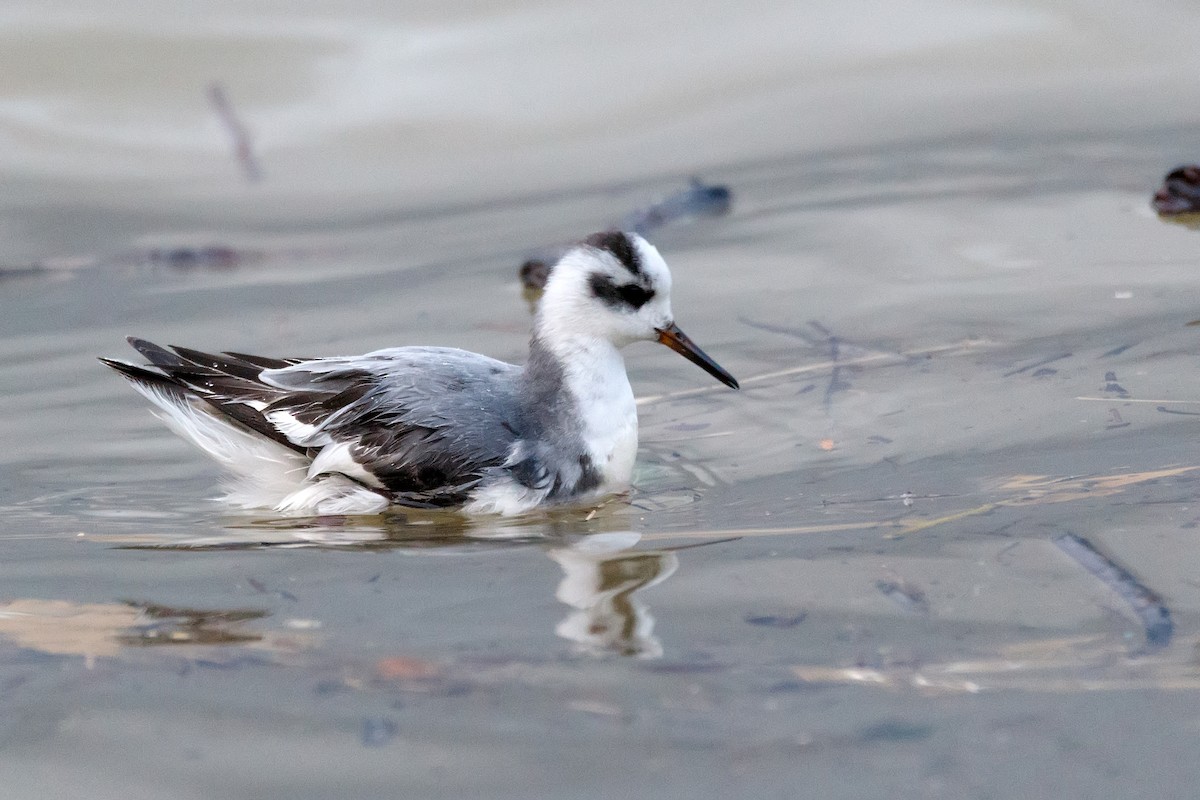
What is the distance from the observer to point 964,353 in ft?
19.1

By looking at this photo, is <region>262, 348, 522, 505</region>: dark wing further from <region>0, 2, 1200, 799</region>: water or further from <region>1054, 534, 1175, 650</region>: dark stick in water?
<region>1054, 534, 1175, 650</region>: dark stick in water

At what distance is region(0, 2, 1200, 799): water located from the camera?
131 inches

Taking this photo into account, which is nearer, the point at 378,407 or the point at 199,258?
the point at 378,407

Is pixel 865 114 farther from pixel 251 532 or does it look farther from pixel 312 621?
pixel 312 621

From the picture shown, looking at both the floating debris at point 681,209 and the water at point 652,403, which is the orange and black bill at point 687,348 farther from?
the floating debris at point 681,209

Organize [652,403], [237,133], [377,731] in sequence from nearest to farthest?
[377,731], [652,403], [237,133]

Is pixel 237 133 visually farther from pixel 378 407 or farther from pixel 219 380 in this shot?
pixel 378 407

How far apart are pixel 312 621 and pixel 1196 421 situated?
2.90m

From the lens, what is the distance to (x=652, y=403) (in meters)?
5.89

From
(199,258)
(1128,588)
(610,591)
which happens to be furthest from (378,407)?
(199,258)

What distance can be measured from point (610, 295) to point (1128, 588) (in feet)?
7.04

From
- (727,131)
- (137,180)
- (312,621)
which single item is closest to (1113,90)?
(727,131)

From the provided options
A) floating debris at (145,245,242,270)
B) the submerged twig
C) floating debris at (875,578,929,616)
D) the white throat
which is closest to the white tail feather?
the white throat

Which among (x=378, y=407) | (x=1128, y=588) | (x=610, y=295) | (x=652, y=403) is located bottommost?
(x=1128, y=588)
